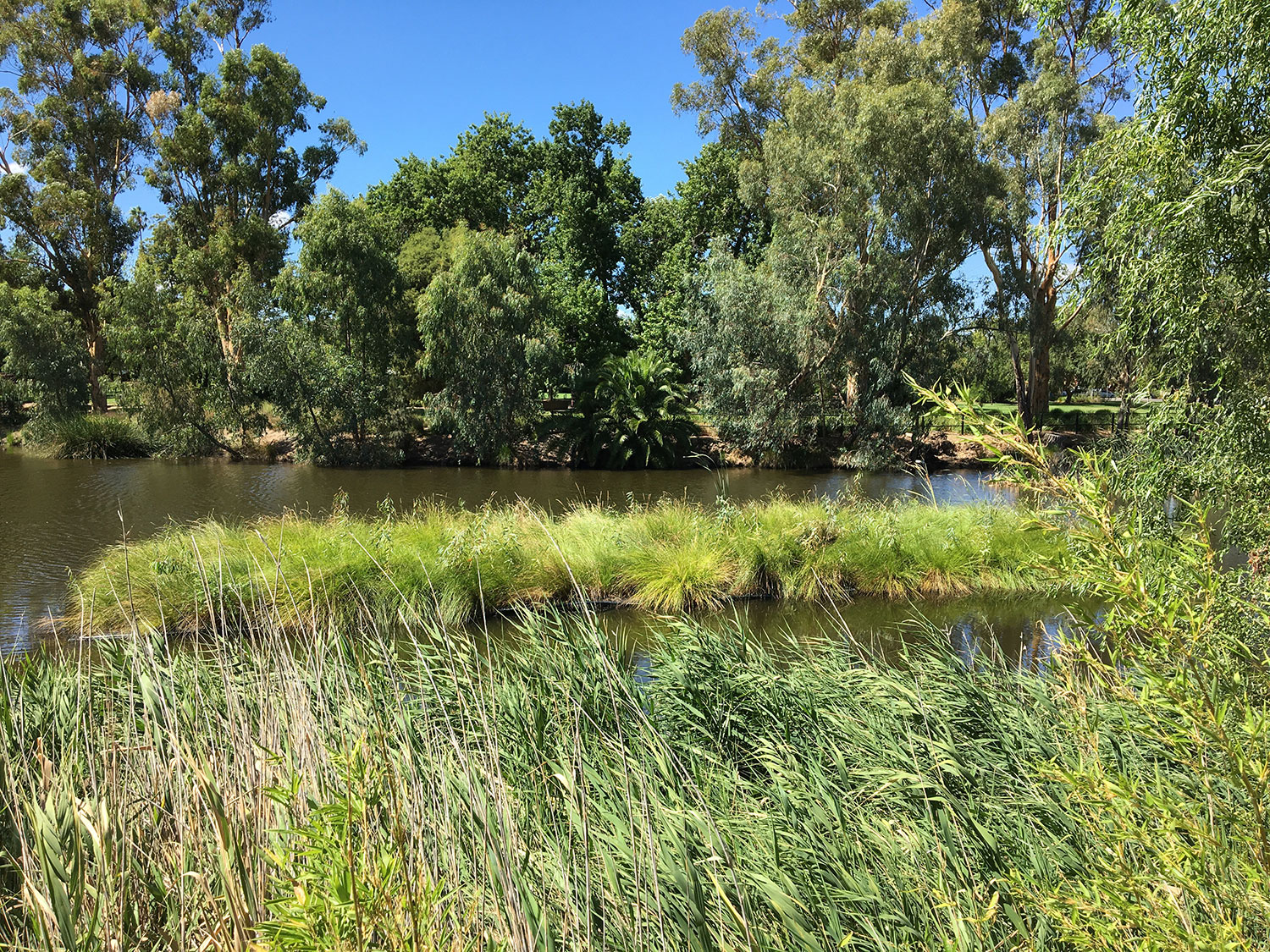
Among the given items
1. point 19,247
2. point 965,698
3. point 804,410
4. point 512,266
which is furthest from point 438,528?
point 19,247

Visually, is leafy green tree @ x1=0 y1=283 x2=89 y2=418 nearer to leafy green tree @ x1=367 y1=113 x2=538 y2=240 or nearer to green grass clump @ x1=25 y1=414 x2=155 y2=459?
green grass clump @ x1=25 y1=414 x2=155 y2=459

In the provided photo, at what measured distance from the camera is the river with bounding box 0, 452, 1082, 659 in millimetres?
9594

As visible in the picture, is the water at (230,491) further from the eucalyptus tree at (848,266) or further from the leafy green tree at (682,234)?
the leafy green tree at (682,234)

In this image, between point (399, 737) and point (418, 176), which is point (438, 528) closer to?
point (399, 737)

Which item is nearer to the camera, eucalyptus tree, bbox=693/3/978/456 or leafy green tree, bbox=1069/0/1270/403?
leafy green tree, bbox=1069/0/1270/403

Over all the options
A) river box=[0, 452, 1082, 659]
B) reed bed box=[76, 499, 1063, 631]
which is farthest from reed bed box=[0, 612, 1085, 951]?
reed bed box=[76, 499, 1063, 631]

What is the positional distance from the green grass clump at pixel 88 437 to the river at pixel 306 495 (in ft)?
2.77

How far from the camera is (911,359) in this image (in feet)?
82.7

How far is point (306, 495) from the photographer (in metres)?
18.8

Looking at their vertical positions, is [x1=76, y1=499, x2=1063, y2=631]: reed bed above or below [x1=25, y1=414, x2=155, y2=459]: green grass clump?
below

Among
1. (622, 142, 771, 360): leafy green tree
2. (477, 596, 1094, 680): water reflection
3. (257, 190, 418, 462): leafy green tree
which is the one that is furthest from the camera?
(622, 142, 771, 360): leafy green tree

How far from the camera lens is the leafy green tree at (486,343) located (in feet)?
78.4

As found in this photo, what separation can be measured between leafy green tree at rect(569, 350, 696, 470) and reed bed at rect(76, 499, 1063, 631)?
13.3 metres

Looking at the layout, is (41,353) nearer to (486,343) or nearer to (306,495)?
(306,495)
